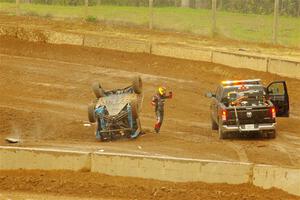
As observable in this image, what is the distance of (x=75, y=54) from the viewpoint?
37.6 metres

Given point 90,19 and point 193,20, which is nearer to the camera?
point 193,20

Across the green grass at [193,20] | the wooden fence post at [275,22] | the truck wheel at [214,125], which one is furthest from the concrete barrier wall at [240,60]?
the truck wheel at [214,125]

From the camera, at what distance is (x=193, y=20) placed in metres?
44.2

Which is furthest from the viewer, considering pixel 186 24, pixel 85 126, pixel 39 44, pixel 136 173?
pixel 186 24

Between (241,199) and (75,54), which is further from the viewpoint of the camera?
(75,54)

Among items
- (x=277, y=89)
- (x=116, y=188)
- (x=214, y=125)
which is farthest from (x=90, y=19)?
(x=116, y=188)

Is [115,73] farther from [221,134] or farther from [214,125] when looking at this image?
[221,134]

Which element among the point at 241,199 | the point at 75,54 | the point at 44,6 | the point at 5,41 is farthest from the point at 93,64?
the point at 241,199

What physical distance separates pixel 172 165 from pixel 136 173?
859mm

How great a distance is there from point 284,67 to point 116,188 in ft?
56.4

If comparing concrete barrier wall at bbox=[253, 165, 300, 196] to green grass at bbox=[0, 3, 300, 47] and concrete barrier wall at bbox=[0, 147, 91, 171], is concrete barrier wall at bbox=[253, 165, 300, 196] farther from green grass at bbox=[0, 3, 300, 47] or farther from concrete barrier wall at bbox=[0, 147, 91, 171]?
green grass at bbox=[0, 3, 300, 47]

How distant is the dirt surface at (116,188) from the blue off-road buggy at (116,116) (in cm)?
540

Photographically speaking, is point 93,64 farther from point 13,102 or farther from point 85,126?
point 85,126

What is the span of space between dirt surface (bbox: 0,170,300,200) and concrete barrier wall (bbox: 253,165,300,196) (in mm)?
130
